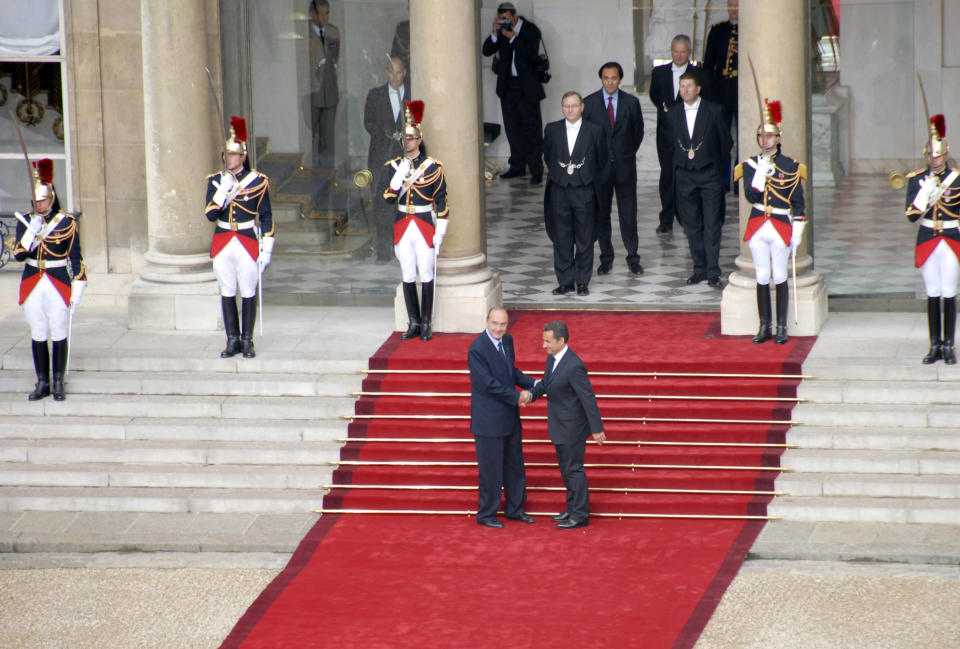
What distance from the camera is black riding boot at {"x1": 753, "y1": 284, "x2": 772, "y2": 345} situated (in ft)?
46.7

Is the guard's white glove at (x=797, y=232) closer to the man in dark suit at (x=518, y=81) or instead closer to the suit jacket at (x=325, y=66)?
the suit jacket at (x=325, y=66)

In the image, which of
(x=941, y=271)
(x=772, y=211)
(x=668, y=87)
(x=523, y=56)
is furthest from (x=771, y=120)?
(x=523, y=56)

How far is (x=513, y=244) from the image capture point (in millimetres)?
18484

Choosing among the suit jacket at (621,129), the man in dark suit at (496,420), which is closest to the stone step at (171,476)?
the man in dark suit at (496,420)

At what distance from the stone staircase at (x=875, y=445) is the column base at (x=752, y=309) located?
83 centimetres

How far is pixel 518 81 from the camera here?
21109 mm

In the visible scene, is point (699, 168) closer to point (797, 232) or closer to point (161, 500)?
point (797, 232)

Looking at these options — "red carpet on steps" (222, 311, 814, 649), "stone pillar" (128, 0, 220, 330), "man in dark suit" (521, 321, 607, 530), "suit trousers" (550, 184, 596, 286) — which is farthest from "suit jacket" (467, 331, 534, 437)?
"suit trousers" (550, 184, 596, 286)

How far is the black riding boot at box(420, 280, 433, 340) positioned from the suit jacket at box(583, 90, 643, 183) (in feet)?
10.0

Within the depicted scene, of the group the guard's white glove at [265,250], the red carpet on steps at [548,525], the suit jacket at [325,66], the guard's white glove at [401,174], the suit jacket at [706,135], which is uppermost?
the suit jacket at [325,66]

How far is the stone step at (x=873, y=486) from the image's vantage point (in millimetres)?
12258

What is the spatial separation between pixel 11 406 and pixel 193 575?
10.4ft

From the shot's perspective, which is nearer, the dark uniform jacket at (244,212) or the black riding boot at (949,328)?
the black riding boot at (949,328)

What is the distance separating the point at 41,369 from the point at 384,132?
4.20m
